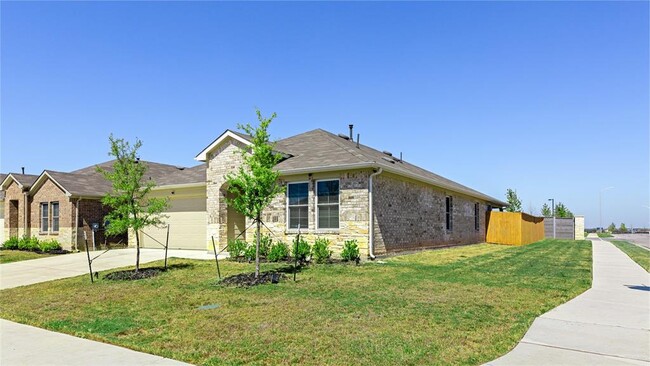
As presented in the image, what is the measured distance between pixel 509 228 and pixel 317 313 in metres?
24.0

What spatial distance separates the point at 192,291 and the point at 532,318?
690 cm

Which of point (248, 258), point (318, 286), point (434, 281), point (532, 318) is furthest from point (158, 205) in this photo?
point (532, 318)

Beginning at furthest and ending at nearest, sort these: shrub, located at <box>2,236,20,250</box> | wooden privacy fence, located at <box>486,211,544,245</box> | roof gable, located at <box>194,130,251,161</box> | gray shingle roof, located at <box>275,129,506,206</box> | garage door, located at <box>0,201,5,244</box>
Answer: wooden privacy fence, located at <box>486,211,544,245</box> → garage door, located at <box>0,201,5,244</box> → shrub, located at <box>2,236,20,250</box> → roof gable, located at <box>194,130,251,161</box> → gray shingle roof, located at <box>275,129,506,206</box>

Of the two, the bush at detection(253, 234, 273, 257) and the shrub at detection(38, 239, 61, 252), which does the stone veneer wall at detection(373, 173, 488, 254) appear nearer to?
the bush at detection(253, 234, 273, 257)

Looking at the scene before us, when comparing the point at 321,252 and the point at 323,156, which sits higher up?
the point at 323,156

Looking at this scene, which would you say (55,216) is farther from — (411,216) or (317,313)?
(317,313)

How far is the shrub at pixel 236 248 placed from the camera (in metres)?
15.8

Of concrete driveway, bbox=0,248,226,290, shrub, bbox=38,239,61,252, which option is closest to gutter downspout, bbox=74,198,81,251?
shrub, bbox=38,239,61,252

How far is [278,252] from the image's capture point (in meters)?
14.9

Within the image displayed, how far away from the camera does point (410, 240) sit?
17.5 meters

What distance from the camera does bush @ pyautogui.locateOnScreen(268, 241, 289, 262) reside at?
48.6 ft

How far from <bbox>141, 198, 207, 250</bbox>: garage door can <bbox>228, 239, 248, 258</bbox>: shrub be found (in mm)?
4317

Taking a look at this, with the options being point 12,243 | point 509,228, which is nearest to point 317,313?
point 12,243

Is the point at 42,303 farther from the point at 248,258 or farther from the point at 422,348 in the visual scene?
the point at 422,348
